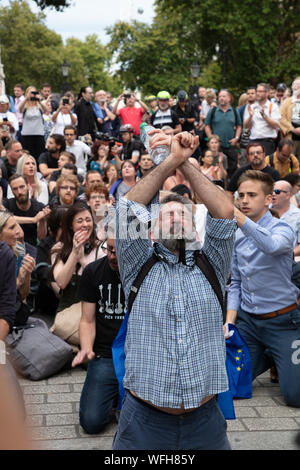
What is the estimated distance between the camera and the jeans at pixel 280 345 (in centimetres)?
502

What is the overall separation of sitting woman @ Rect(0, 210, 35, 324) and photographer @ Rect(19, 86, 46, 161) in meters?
7.33

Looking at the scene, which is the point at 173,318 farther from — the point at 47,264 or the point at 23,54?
the point at 23,54

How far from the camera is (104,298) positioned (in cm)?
482

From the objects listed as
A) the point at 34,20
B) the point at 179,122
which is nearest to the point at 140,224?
the point at 179,122

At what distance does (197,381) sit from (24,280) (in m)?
2.87

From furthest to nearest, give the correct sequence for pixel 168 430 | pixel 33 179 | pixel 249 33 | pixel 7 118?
pixel 249 33, pixel 7 118, pixel 33 179, pixel 168 430

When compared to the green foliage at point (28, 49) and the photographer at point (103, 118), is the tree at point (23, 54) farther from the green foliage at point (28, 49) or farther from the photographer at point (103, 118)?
the photographer at point (103, 118)

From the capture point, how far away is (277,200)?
7395 millimetres

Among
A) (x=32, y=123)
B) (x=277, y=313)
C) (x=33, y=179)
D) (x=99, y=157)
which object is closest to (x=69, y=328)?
(x=277, y=313)

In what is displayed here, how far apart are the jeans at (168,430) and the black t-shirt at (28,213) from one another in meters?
5.22

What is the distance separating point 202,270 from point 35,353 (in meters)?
2.83

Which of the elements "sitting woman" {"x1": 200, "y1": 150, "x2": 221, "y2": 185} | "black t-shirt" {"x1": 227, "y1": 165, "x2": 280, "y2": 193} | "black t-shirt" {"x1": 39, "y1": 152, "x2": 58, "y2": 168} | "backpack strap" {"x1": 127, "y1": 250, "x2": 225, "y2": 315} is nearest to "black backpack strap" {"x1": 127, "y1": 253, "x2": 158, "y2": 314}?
"backpack strap" {"x1": 127, "y1": 250, "x2": 225, "y2": 315}

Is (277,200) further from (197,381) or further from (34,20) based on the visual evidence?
(34,20)

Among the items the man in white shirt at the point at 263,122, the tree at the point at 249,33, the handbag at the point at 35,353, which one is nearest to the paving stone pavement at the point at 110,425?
the handbag at the point at 35,353
